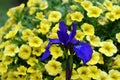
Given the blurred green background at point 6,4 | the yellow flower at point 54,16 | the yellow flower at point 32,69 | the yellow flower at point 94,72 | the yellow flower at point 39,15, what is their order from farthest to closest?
the blurred green background at point 6,4 < the yellow flower at point 39,15 < the yellow flower at point 54,16 < the yellow flower at point 32,69 < the yellow flower at point 94,72

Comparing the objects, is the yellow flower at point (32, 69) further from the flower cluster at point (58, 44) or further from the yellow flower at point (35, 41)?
the yellow flower at point (35, 41)

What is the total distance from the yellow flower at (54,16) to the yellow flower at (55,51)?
0.76ft

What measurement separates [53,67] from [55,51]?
9 centimetres

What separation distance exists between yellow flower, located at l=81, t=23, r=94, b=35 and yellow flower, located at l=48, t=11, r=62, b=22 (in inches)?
6.2

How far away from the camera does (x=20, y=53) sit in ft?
6.69

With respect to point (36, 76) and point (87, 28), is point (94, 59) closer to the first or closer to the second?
point (87, 28)

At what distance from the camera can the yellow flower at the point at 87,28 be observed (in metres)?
2.05

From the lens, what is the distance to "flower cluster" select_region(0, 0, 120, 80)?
1940mm

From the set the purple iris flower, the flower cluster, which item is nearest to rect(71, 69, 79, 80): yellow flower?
the flower cluster

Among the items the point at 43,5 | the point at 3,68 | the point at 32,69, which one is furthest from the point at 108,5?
the point at 3,68

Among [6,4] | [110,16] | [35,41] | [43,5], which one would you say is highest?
[6,4]

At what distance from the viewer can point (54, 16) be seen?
216 centimetres

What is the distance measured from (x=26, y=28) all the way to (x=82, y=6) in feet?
1.18

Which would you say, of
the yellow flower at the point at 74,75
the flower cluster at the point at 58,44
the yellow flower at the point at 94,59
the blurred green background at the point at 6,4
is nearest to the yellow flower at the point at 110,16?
the flower cluster at the point at 58,44
